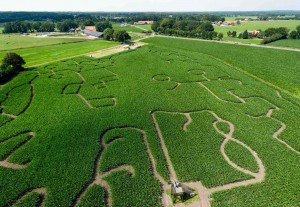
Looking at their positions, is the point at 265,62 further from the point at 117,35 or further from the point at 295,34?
the point at 117,35

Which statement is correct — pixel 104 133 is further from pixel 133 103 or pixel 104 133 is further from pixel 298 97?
pixel 298 97

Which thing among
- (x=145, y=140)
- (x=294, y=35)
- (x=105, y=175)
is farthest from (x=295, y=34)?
(x=105, y=175)

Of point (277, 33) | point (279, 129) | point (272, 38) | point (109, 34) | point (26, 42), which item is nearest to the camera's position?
point (279, 129)

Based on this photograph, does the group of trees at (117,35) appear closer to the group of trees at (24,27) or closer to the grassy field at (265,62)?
the grassy field at (265,62)

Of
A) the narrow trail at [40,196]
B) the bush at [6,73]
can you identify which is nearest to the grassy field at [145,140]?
the narrow trail at [40,196]

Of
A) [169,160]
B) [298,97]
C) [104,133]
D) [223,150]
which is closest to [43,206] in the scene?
[104,133]

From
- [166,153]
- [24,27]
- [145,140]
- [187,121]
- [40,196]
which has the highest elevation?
[24,27]
